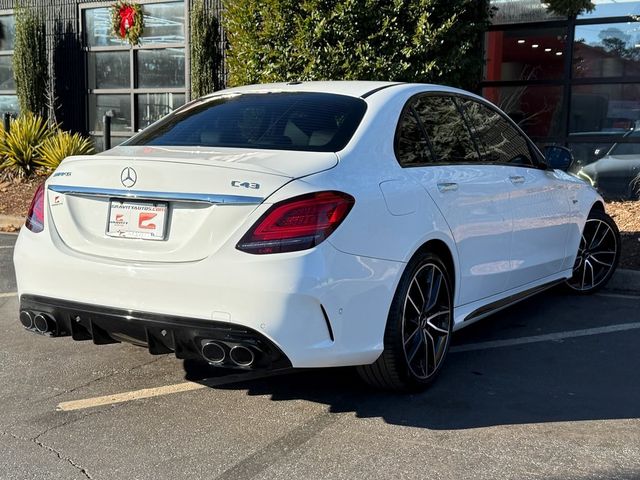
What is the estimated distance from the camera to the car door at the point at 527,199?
4777mm

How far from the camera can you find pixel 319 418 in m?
3.62

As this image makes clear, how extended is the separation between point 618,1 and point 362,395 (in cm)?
907

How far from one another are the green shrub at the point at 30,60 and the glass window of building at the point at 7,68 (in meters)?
1.64

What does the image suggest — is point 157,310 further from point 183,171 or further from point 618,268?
point 618,268

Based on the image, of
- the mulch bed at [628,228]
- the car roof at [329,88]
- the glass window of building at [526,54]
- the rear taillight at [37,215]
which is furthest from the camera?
the glass window of building at [526,54]

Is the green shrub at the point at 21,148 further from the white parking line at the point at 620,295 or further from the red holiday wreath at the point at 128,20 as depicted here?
the white parking line at the point at 620,295

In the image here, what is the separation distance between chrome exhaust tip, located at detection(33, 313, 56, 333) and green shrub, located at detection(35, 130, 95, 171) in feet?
28.1

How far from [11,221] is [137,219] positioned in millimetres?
7738

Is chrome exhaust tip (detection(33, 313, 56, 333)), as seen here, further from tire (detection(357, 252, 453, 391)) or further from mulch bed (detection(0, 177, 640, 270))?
mulch bed (detection(0, 177, 640, 270))

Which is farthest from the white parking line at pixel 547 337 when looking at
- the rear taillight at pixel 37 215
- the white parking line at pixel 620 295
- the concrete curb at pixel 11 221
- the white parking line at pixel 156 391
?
the concrete curb at pixel 11 221

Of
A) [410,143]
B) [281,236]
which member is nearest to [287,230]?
[281,236]

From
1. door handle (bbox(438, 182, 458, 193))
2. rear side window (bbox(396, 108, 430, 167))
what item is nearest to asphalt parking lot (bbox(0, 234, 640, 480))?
door handle (bbox(438, 182, 458, 193))

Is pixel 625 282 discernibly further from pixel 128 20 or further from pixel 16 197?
pixel 128 20

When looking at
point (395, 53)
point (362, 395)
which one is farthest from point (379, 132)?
point (395, 53)
